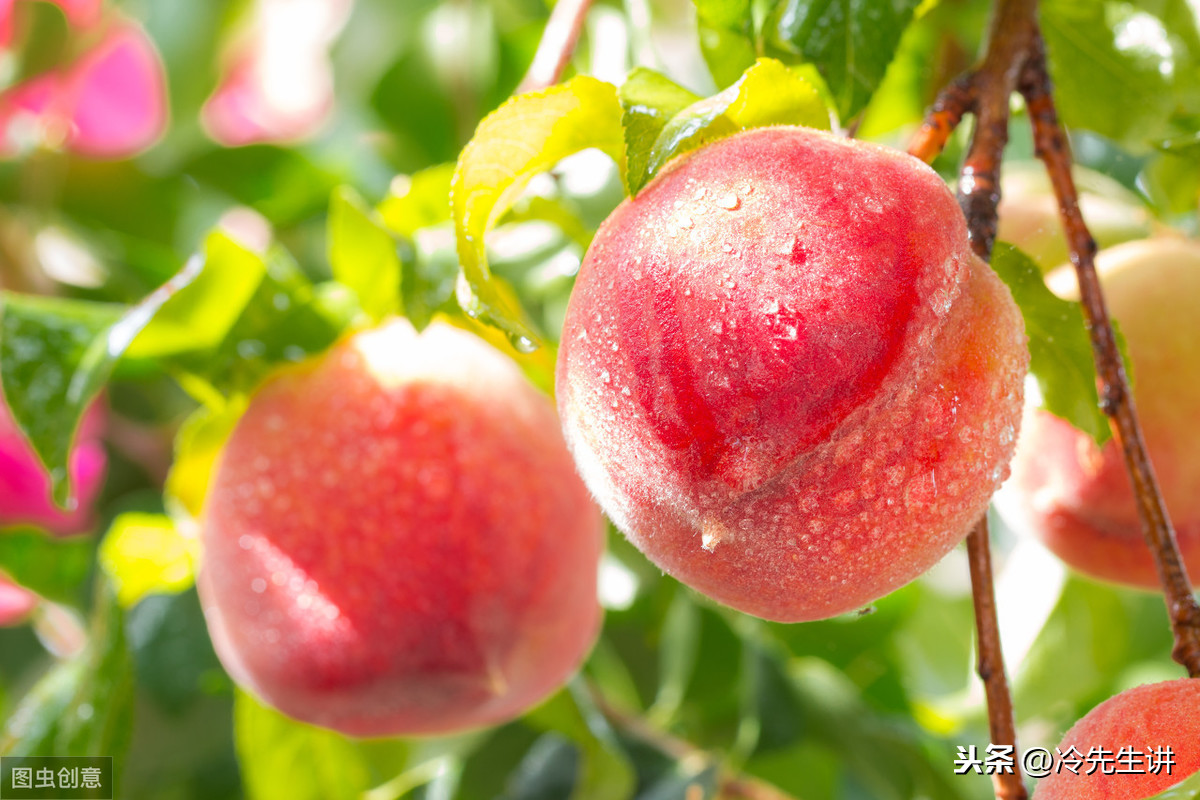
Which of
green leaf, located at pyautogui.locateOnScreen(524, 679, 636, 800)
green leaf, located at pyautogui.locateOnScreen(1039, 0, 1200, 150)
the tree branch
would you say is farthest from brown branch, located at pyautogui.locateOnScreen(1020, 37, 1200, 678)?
green leaf, located at pyautogui.locateOnScreen(524, 679, 636, 800)

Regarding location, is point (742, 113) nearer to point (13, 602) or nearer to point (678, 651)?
point (678, 651)

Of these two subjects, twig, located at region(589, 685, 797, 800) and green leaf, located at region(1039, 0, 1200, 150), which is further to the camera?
twig, located at region(589, 685, 797, 800)

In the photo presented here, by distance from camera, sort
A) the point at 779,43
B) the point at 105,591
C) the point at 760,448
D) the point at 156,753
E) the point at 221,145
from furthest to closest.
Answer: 1. the point at 221,145
2. the point at 156,753
3. the point at 105,591
4. the point at 779,43
5. the point at 760,448

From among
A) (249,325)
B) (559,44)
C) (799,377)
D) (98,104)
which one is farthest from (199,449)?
(98,104)

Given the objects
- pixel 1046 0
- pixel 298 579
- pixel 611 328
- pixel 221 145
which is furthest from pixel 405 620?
pixel 221 145

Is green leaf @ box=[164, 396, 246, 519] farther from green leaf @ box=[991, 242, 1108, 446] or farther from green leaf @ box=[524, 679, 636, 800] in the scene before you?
green leaf @ box=[991, 242, 1108, 446]

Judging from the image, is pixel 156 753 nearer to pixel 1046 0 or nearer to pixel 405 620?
pixel 405 620
